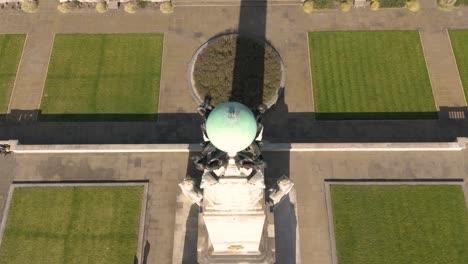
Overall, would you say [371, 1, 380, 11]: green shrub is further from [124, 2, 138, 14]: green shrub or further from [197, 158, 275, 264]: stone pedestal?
[197, 158, 275, 264]: stone pedestal

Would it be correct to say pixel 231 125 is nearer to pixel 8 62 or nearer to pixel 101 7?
pixel 101 7

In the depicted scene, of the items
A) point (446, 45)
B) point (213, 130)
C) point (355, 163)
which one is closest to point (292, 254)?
point (355, 163)

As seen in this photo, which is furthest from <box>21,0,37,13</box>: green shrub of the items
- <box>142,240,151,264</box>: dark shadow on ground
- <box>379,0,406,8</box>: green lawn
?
<box>379,0,406,8</box>: green lawn

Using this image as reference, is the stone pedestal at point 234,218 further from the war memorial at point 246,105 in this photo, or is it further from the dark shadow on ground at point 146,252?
the dark shadow on ground at point 146,252

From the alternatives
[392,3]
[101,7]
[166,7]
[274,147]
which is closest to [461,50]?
[392,3]

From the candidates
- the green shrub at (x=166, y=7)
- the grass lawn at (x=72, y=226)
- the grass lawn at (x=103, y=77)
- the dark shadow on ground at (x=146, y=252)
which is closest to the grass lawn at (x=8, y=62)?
the grass lawn at (x=103, y=77)

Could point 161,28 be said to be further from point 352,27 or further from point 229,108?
point 229,108
